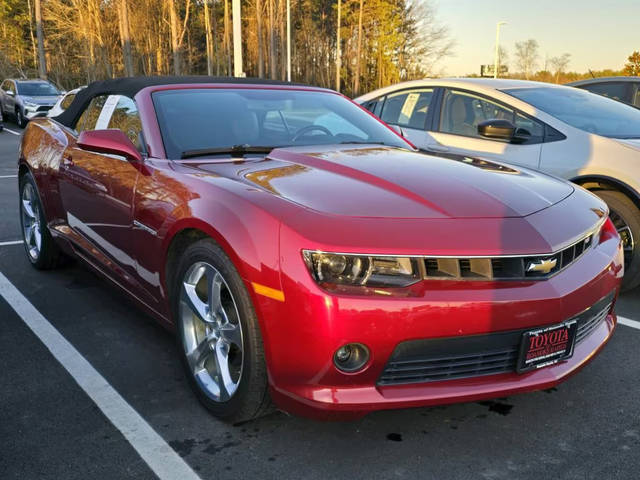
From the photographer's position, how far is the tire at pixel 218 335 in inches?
94.5

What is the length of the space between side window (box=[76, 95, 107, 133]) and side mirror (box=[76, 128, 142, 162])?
0.92m

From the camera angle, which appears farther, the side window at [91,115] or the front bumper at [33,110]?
the front bumper at [33,110]

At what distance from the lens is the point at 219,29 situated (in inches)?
2507

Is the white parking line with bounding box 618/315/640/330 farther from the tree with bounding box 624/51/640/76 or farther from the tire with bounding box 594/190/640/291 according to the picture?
the tree with bounding box 624/51/640/76

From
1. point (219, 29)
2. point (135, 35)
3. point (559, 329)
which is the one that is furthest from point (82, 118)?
point (219, 29)

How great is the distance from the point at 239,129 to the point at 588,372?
2.29m

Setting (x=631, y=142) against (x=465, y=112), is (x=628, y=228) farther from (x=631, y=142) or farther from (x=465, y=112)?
(x=465, y=112)

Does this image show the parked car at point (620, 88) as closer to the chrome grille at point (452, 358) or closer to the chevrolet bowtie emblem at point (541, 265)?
the chevrolet bowtie emblem at point (541, 265)

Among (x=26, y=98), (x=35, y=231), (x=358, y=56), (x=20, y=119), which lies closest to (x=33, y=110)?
(x=26, y=98)

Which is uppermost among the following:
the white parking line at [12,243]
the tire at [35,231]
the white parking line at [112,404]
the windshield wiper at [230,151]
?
the windshield wiper at [230,151]

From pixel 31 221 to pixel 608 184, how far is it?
4.58 metres

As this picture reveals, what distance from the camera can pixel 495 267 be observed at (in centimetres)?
231

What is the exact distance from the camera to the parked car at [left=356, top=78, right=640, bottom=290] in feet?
14.6

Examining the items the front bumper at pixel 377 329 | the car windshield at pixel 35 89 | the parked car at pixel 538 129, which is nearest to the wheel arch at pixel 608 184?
the parked car at pixel 538 129
